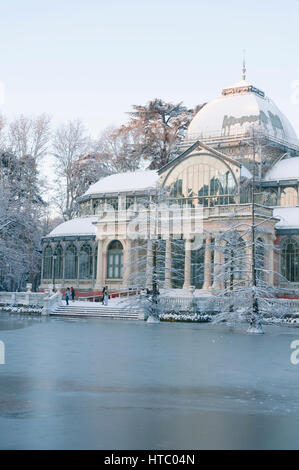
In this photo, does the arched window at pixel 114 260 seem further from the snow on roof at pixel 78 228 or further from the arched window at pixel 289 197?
the arched window at pixel 289 197

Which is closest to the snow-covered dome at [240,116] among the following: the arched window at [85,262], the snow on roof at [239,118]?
the snow on roof at [239,118]

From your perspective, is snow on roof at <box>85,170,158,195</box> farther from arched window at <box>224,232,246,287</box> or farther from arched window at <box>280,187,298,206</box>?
arched window at <box>224,232,246,287</box>

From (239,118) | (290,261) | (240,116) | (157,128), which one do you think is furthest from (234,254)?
(157,128)

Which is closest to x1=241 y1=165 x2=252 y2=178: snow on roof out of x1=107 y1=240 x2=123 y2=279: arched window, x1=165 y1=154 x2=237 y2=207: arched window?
x1=165 y1=154 x2=237 y2=207: arched window

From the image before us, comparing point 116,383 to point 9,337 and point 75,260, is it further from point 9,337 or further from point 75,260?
point 75,260

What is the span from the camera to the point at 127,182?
61406mm

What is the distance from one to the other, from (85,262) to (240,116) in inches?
764

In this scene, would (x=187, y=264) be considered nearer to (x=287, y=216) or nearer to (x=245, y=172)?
(x=287, y=216)

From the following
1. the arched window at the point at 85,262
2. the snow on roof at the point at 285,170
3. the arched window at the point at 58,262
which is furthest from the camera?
the arched window at the point at 58,262

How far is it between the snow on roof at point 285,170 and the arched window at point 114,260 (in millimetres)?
14170

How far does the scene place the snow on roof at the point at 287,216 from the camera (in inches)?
1891

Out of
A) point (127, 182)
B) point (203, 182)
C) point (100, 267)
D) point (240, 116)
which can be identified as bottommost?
point (100, 267)

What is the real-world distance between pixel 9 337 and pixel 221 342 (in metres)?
7.98
